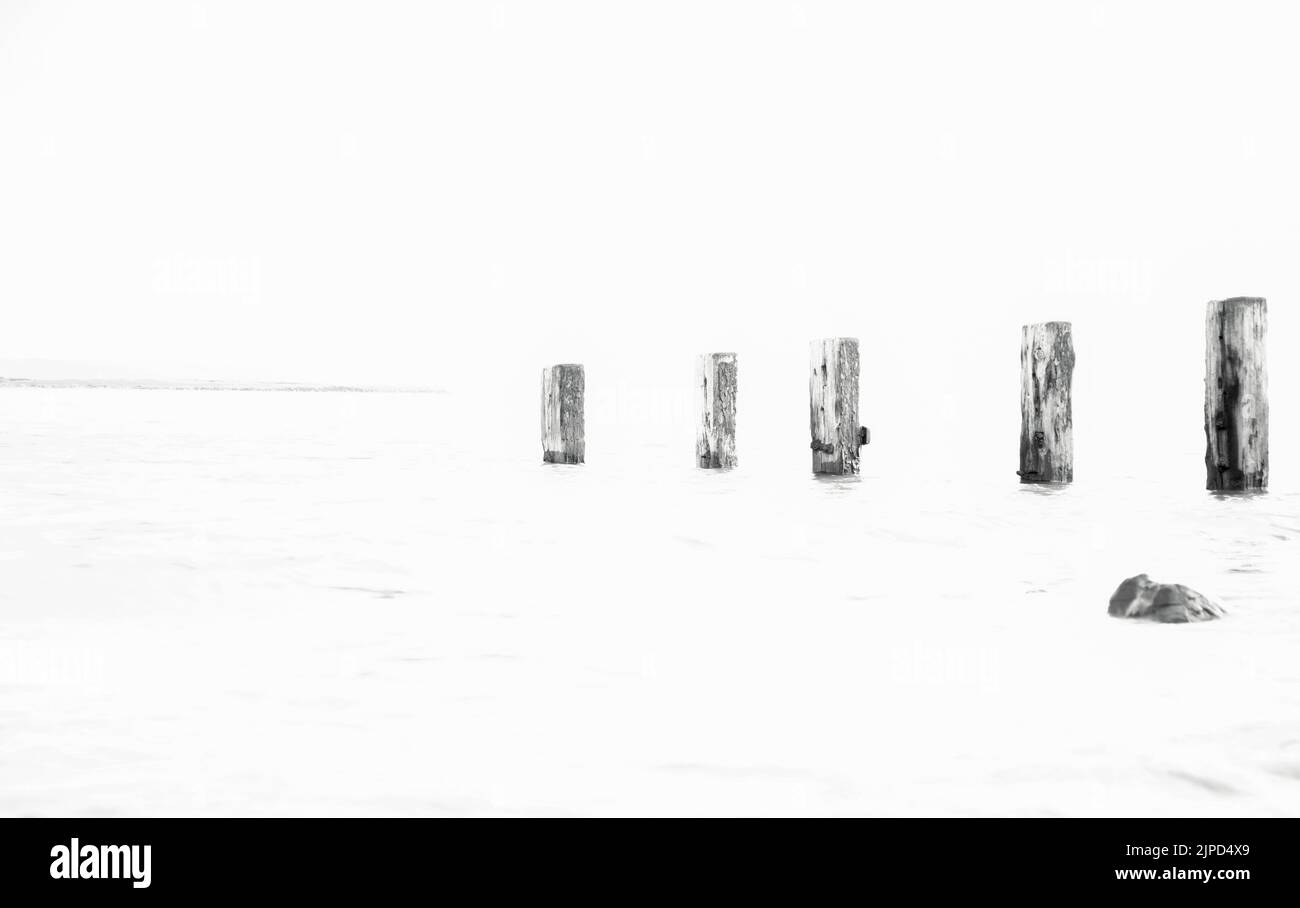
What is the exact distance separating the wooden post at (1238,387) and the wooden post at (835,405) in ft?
9.28

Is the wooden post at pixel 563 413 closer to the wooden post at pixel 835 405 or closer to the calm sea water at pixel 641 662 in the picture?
the wooden post at pixel 835 405

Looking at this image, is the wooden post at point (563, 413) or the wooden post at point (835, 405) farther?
the wooden post at point (563, 413)

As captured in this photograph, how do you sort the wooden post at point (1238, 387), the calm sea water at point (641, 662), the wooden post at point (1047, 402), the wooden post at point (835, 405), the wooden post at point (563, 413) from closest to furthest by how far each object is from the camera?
1. the calm sea water at point (641, 662)
2. the wooden post at point (1238, 387)
3. the wooden post at point (1047, 402)
4. the wooden post at point (835, 405)
5. the wooden post at point (563, 413)

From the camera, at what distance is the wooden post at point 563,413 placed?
12070 mm

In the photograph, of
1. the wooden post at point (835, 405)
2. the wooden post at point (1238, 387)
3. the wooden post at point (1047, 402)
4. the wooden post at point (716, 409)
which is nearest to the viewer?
the wooden post at point (1238, 387)

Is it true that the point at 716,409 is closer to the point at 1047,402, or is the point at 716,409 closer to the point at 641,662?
the point at 1047,402

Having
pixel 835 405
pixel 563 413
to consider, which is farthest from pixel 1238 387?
pixel 563 413

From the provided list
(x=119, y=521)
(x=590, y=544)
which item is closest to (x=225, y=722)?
(x=590, y=544)

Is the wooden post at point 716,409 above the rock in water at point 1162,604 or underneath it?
above

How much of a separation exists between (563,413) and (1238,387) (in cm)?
615

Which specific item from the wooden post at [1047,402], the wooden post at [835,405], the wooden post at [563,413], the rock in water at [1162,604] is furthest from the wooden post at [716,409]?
the rock in water at [1162,604]
